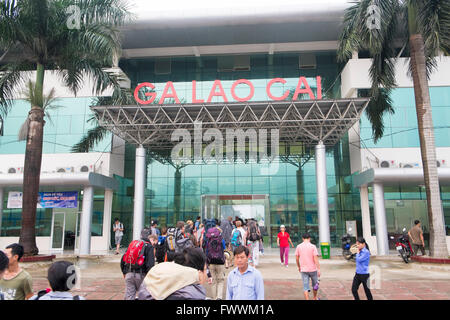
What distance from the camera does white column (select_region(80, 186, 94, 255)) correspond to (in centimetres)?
1916

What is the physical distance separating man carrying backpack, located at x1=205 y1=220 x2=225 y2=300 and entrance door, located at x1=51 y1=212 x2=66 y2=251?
17.5 meters

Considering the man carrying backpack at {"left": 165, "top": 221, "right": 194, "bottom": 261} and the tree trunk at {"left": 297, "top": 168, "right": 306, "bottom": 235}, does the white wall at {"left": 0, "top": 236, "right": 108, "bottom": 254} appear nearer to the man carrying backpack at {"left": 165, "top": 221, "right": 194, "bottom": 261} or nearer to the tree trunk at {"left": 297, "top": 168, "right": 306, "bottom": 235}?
the tree trunk at {"left": 297, "top": 168, "right": 306, "bottom": 235}

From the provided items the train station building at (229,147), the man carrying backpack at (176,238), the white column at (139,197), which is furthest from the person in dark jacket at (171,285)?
the white column at (139,197)

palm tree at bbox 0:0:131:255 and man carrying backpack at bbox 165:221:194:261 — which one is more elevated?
palm tree at bbox 0:0:131:255

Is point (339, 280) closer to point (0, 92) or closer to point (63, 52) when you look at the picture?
point (63, 52)

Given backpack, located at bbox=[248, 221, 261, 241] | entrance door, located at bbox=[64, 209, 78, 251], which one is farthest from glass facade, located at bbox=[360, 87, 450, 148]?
entrance door, located at bbox=[64, 209, 78, 251]

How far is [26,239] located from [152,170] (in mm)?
11544

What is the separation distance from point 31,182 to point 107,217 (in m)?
9.29

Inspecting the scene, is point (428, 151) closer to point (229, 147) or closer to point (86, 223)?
point (229, 147)

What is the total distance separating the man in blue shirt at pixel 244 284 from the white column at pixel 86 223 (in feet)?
56.8

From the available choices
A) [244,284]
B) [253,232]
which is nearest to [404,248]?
[253,232]

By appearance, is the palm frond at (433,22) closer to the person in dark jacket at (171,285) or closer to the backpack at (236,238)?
the backpack at (236,238)

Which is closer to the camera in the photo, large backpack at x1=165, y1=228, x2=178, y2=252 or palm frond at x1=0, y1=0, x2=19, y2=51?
large backpack at x1=165, y1=228, x2=178, y2=252

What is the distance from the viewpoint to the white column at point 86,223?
19156mm
